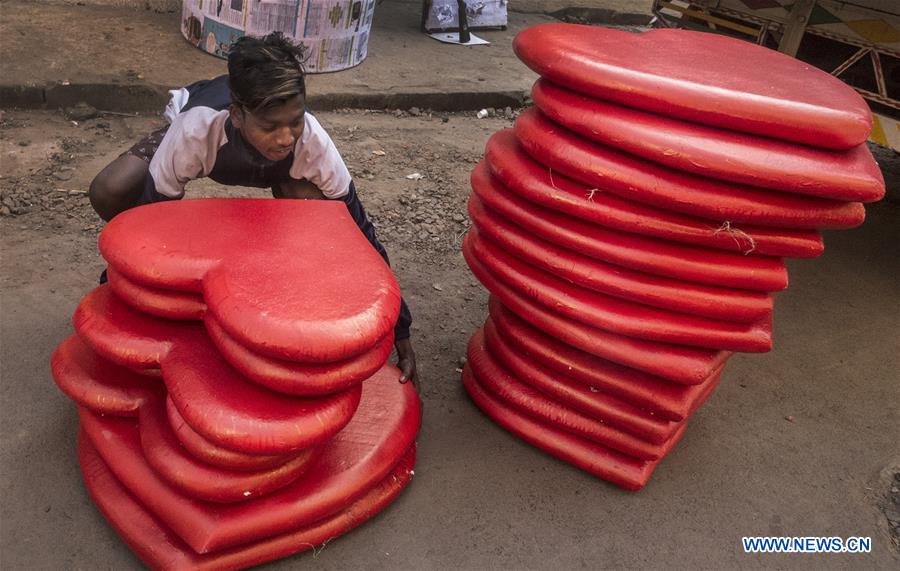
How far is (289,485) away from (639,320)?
0.93 metres

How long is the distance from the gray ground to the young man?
1.30 feet

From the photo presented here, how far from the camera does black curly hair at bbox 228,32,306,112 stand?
6.06 ft

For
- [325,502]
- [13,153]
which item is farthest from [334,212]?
[13,153]

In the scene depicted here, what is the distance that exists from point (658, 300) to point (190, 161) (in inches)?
50.4

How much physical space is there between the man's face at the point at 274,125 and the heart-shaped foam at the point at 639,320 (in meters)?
0.69

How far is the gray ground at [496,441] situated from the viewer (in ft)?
6.37

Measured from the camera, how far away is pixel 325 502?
1.80m

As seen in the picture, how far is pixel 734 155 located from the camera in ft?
5.64

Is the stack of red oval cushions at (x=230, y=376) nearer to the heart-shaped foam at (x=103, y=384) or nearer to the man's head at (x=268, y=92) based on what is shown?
the heart-shaped foam at (x=103, y=384)

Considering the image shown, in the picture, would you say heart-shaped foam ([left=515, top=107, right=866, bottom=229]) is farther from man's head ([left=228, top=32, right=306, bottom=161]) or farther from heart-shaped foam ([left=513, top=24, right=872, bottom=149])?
man's head ([left=228, top=32, right=306, bottom=161])

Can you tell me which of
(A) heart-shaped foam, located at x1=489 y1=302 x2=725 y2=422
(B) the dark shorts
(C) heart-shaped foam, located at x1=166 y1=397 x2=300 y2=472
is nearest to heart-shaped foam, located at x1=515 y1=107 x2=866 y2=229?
(A) heart-shaped foam, located at x1=489 y1=302 x2=725 y2=422

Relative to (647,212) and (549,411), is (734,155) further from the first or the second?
(549,411)

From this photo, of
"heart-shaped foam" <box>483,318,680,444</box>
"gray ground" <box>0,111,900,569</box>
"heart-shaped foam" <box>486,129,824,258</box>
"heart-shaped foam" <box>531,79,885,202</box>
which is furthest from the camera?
"heart-shaped foam" <box>483,318,680,444</box>

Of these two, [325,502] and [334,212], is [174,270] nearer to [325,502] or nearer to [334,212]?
[334,212]
